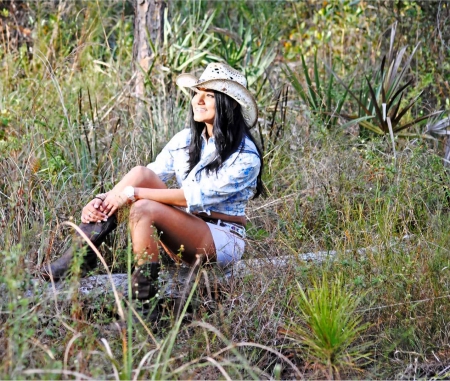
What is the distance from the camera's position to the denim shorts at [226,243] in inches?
159

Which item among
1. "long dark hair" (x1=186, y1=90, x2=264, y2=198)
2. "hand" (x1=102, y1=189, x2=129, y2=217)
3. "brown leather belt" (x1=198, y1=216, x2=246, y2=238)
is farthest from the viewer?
"brown leather belt" (x1=198, y1=216, x2=246, y2=238)

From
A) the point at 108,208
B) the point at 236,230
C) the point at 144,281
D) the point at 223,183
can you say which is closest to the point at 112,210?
the point at 108,208

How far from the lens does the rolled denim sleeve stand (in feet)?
12.8

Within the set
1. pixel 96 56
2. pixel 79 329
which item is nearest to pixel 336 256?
pixel 79 329

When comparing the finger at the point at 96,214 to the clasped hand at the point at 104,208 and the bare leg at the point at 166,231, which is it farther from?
the bare leg at the point at 166,231

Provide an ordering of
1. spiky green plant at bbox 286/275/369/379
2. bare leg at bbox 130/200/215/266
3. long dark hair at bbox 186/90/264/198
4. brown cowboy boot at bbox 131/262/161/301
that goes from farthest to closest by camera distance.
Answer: long dark hair at bbox 186/90/264/198 → bare leg at bbox 130/200/215/266 → brown cowboy boot at bbox 131/262/161/301 → spiky green plant at bbox 286/275/369/379

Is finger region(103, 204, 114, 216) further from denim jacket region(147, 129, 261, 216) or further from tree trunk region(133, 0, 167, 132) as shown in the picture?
tree trunk region(133, 0, 167, 132)

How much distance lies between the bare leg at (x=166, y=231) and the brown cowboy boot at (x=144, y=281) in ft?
0.13

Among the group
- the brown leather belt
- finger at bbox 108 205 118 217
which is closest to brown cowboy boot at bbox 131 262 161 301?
finger at bbox 108 205 118 217

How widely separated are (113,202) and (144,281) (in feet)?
→ 1.63

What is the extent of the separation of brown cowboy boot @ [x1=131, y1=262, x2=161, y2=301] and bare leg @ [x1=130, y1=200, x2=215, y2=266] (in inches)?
1.6

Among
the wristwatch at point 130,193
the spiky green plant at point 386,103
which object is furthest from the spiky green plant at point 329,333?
the spiky green plant at point 386,103

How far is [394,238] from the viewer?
4168 millimetres

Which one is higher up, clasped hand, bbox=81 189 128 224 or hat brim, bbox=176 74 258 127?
hat brim, bbox=176 74 258 127
